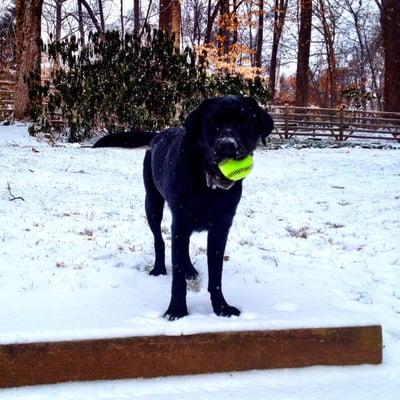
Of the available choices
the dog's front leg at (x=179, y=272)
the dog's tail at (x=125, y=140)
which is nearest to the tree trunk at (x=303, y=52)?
the dog's tail at (x=125, y=140)

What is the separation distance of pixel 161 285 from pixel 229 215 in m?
0.89

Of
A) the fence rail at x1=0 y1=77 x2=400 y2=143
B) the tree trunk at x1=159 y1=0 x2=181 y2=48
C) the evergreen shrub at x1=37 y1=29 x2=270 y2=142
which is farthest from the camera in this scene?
the fence rail at x1=0 y1=77 x2=400 y2=143

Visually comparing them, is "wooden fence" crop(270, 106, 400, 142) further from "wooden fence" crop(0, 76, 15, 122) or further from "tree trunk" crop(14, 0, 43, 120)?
"wooden fence" crop(0, 76, 15, 122)

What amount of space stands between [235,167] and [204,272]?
1.49m

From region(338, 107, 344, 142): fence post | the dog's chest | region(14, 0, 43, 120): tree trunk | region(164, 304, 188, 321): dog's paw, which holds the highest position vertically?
region(14, 0, 43, 120): tree trunk

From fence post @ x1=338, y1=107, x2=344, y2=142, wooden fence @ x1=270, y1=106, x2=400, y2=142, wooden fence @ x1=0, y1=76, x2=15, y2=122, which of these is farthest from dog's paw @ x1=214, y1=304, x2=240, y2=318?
fence post @ x1=338, y1=107, x2=344, y2=142

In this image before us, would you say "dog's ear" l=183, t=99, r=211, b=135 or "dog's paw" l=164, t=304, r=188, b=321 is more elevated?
"dog's ear" l=183, t=99, r=211, b=135

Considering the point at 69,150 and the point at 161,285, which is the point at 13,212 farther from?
the point at 69,150

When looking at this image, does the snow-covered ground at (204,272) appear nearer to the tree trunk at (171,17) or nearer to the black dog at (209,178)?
the black dog at (209,178)

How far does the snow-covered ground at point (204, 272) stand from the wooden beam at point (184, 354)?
0.15 feet

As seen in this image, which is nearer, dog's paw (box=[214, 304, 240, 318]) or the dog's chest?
the dog's chest

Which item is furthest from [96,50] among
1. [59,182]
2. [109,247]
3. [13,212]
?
[109,247]

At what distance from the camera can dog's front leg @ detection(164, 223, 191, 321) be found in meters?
2.92

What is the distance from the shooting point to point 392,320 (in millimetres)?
3387
